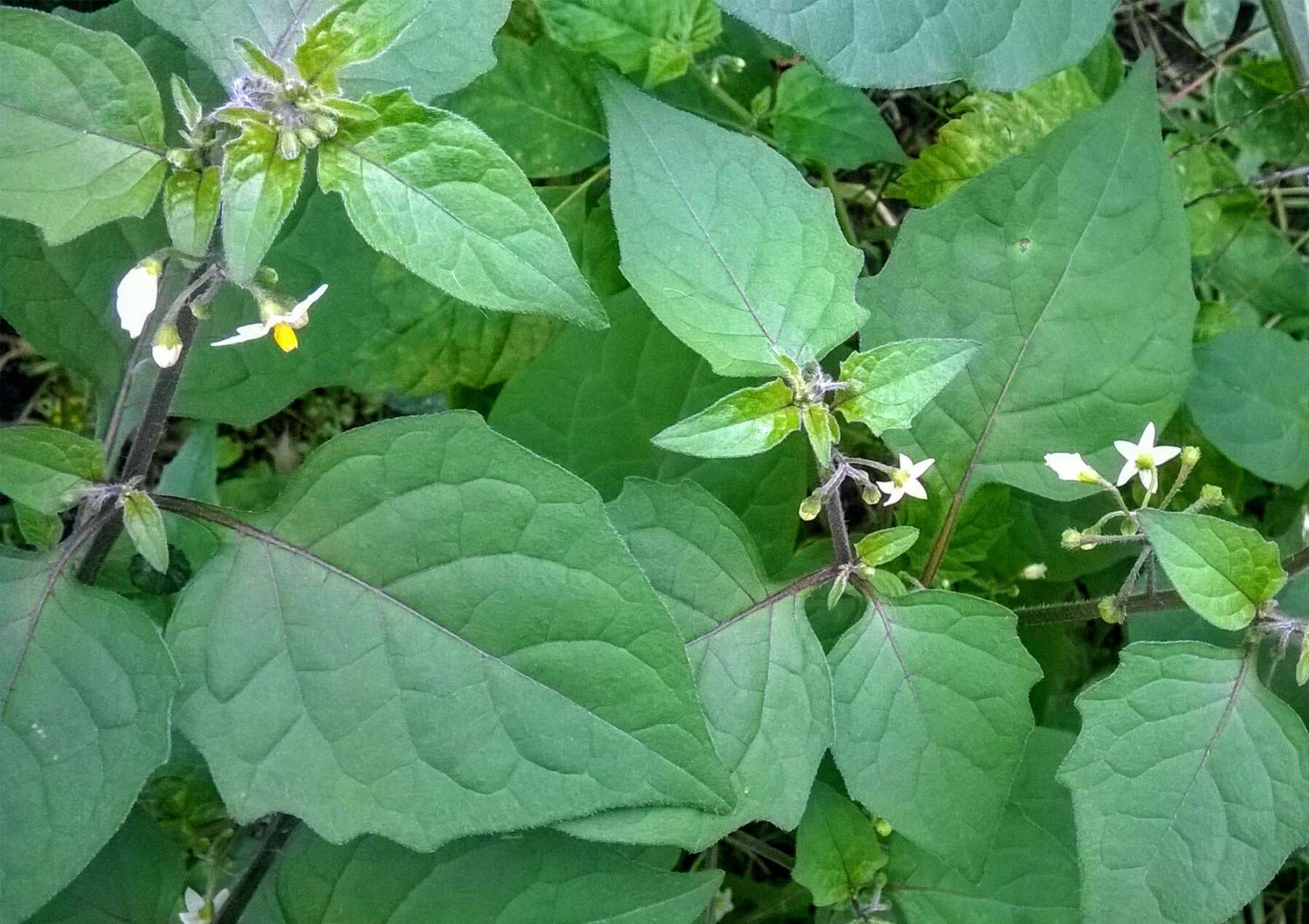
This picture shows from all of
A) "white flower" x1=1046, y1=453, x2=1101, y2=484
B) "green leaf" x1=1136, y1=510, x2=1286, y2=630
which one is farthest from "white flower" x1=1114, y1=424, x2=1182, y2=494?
"green leaf" x1=1136, y1=510, x2=1286, y2=630

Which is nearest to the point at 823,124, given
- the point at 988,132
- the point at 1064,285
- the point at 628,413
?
the point at 988,132

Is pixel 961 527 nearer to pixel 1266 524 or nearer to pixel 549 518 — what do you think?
pixel 1266 524

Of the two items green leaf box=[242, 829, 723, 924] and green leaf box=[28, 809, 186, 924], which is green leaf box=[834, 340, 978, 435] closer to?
green leaf box=[242, 829, 723, 924]

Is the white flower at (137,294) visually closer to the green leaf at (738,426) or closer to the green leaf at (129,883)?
the green leaf at (738,426)

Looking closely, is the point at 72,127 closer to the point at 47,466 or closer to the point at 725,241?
the point at 47,466

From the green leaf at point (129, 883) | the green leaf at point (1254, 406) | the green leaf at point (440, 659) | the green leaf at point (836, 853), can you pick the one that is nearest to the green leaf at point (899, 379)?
the green leaf at point (440, 659)

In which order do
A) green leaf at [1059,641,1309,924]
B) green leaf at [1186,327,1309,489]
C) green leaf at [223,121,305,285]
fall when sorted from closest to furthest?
green leaf at [223,121,305,285] < green leaf at [1059,641,1309,924] < green leaf at [1186,327,1309,489]
